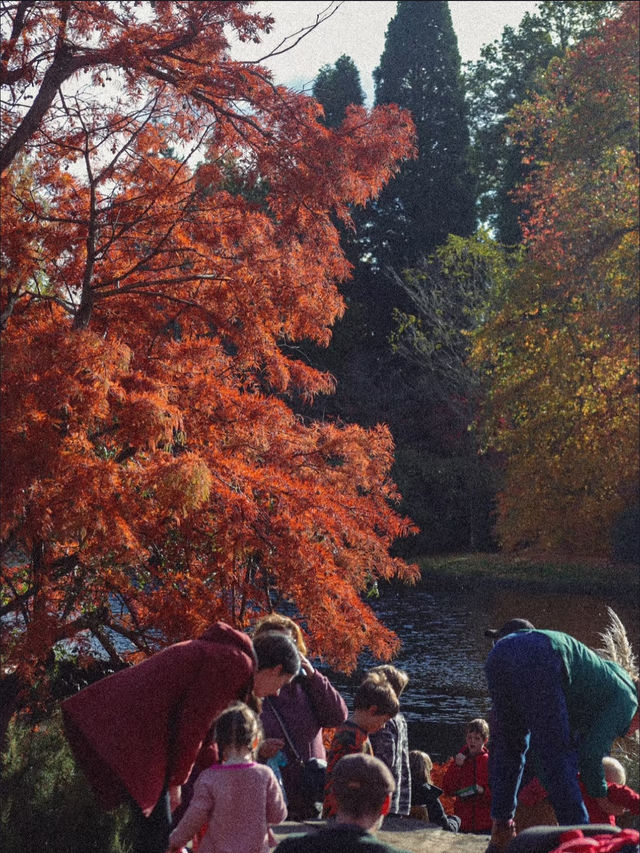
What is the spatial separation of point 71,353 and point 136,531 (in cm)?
113

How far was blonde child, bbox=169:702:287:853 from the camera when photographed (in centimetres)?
330

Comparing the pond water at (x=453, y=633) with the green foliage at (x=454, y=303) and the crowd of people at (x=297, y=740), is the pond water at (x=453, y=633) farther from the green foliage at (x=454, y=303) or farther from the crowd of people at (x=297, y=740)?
the crowd of people at (x=297, y=740)

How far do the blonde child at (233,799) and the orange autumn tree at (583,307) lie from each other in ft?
51.4

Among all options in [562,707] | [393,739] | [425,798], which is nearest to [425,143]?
[425,798]

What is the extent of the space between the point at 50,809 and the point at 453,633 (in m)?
13.5

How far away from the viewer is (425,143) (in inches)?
1350

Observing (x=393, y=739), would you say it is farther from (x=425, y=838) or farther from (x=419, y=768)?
(x=419, y=768)

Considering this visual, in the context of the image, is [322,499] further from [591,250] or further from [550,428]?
[550,428]

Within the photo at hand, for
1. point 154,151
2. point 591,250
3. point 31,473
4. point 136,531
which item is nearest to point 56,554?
point 136,531

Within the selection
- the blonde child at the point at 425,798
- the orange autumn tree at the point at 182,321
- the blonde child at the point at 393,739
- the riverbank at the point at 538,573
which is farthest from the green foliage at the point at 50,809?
the riverbank at the point at 538,573

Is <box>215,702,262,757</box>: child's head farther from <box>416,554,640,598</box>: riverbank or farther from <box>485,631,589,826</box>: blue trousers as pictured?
<box>416,554,640,598</box>: riverbank

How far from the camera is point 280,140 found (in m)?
6.55

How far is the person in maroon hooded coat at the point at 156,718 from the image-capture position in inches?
136

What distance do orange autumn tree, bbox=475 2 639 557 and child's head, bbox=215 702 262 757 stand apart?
1566cm
